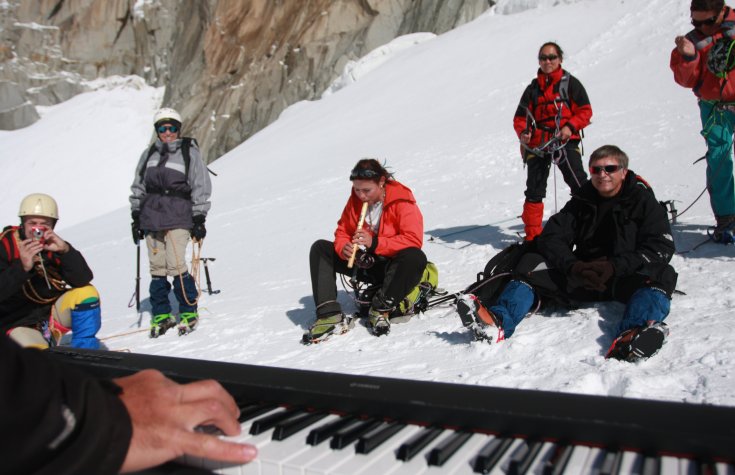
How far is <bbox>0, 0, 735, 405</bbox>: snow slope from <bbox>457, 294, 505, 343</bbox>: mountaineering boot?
80mm

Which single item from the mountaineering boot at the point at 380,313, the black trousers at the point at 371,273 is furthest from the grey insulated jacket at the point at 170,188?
the mountaineering boot at the point at 380,313

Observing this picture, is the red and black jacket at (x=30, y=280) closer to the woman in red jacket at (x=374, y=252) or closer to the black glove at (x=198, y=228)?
the black glove at (x=198, y=228)

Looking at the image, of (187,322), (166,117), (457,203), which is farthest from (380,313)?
(457,203)

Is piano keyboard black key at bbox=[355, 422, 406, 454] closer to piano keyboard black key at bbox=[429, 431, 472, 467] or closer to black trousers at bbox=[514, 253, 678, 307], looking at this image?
piano keyboard black key at bbox=[429, 431, 472, 467]

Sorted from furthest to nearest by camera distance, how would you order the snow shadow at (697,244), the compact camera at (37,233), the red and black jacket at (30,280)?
the snow shadow at (697,244) < the compact camera at (37,233) < the red and black jacket at (30,280)

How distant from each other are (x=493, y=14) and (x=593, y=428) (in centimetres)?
2380

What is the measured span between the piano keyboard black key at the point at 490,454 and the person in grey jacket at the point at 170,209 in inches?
174

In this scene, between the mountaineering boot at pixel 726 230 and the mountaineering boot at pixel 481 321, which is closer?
the mountaineering boot at pixel 481 321

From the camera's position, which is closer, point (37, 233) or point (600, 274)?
point (600, 274)

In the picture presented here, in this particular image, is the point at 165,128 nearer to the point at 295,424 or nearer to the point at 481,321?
the point at 481,321

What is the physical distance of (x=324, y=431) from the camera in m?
1.54

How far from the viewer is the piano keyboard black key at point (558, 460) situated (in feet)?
4.23

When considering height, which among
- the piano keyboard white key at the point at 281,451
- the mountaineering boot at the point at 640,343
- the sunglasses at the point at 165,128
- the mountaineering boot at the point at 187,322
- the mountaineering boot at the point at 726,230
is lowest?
the mountaineering boot at the point at 640,343

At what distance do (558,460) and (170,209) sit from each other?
4.75m
